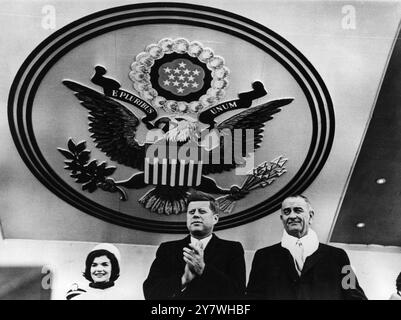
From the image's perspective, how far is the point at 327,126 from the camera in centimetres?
602

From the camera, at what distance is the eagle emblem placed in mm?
5797

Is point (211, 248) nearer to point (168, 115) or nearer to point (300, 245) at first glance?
point (300, 245)

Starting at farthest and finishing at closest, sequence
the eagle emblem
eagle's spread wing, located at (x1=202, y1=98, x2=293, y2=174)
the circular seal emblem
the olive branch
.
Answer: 1. the olive branch
2. eagle's spread wing, located at (x1=202, y1=98, x2=293, y2=174)
3. the eagle emblem
4. the circular seal emblem

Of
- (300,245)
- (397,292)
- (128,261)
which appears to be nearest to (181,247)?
(128,261)

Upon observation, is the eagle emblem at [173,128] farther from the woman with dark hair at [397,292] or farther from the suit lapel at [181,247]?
the woman with dark hair at [397,292]

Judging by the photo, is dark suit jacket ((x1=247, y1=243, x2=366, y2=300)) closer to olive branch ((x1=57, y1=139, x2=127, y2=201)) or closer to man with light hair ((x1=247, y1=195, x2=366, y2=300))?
man with light hair ((x1=247, y1=195, x2=366, y2=300))

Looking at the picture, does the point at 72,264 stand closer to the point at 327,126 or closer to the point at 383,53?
the point at 327,126

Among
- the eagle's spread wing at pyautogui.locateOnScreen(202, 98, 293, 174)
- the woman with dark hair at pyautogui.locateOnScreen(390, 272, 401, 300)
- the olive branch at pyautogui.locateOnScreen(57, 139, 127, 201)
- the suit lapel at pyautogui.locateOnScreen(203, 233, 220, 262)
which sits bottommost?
Answer: the woman with dark hair at pyautogui.locateOnScreen(390, 272, 401, 300)

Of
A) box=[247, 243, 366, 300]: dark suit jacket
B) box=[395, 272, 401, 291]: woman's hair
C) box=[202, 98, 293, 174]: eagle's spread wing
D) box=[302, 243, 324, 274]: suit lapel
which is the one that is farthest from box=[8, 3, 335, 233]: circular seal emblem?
box=[395, 272, 401, 291]: woman's hair

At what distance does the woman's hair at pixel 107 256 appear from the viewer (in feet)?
19.8

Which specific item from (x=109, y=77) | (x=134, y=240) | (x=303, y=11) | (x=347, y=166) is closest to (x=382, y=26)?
(x=303, y=11)

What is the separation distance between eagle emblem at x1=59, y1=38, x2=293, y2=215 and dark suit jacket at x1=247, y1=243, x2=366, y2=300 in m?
0.65

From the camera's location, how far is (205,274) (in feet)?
19.4

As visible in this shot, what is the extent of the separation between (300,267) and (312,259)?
15 cm
